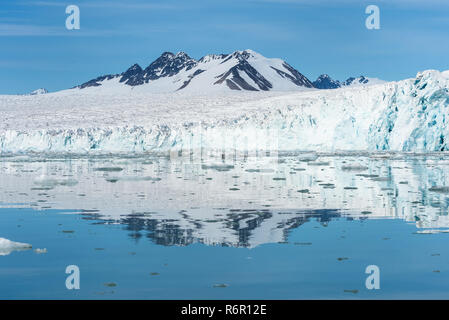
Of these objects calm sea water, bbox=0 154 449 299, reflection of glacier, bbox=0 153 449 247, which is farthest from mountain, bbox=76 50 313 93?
calm sea water, bbox=0 154 449 299

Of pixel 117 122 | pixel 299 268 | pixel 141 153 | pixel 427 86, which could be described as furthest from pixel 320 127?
pixel 299 268

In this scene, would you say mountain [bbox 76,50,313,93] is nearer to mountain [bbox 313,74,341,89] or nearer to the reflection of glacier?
mountain [bbox 313,74,341,89]

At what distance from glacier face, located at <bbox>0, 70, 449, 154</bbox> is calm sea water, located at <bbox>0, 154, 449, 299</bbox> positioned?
11020 millimetres

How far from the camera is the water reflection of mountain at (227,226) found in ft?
18.0

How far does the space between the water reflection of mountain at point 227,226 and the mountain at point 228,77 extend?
242 feet

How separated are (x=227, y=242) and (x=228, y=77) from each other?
291 feet

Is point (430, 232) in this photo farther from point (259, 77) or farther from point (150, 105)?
point (259, 77)

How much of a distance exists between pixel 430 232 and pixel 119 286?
3.46m

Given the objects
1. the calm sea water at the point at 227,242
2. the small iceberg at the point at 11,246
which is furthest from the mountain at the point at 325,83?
the small iceberg at the point at 11,246

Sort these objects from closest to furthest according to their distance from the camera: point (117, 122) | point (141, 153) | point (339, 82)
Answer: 1. point (141, 153)
2. point (117, 122)
3. point (339, 82)

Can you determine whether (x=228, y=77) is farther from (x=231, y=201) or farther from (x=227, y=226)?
(x=227, y=226)

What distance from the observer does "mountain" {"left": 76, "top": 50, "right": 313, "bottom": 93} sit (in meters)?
88.9

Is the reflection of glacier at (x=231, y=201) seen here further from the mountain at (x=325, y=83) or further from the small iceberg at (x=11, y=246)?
the mountain at (x=325, y=83)
